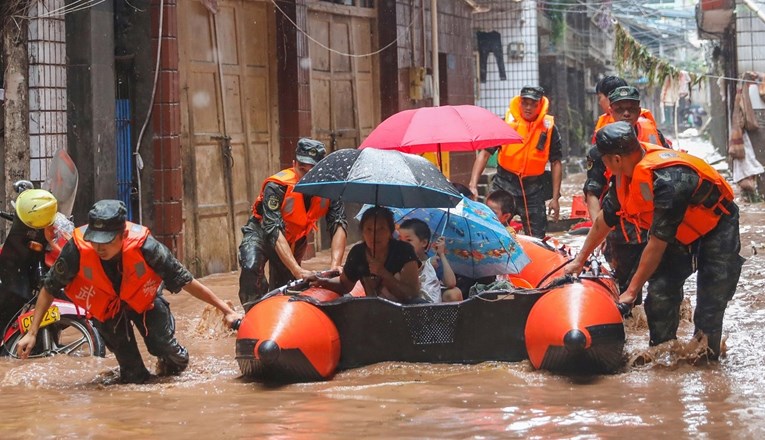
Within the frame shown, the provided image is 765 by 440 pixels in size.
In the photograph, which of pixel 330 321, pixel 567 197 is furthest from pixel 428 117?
pixel 567 197

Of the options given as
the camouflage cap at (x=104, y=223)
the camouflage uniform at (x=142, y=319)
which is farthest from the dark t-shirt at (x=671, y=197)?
the camouflage cap at (x=104, y=223)

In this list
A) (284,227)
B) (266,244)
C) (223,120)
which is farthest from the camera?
(223,120)

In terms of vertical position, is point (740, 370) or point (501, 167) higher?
point (501, 167)

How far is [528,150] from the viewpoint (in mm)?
10344

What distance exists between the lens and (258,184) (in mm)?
13469

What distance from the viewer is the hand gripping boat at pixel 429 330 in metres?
6.57

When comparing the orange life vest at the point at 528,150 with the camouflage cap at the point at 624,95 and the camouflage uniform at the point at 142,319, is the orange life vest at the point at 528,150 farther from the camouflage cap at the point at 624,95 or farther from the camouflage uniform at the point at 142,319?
the camouflage uniform at the point at 142,319

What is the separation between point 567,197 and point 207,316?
14.9m

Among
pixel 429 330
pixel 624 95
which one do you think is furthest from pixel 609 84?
pixel 429 330

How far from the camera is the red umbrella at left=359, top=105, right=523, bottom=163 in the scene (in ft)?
30.3

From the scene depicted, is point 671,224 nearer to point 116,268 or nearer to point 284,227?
point 284,227

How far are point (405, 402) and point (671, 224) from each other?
1721 mm

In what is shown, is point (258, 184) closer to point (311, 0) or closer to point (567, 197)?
point (311, 0)

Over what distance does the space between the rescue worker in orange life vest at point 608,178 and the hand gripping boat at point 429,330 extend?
882mm
